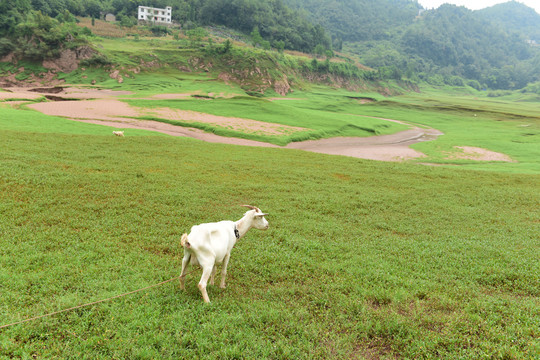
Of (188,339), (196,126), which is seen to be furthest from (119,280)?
(196,126)

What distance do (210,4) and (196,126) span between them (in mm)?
149044

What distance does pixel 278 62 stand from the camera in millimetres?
96500

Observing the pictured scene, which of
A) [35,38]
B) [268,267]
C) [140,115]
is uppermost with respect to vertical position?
[35,38]

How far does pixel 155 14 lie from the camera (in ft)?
460

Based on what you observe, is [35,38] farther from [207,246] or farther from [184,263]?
[207,246]

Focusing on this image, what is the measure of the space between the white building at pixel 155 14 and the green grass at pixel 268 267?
145362 millimetres

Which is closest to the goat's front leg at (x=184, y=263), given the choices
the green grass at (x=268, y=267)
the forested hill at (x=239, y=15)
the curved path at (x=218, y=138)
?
the green grass at (x=268, y=267)

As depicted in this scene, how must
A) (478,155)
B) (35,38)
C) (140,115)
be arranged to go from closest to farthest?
1. (478,155)
2. (140,115)
3. (35,38)

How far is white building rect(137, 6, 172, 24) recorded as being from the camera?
13475 cm

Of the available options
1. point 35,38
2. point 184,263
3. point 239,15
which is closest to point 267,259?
point 184,263

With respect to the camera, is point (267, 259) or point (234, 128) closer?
point (267, 259)

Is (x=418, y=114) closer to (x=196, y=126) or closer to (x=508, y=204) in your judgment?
(x=196, y=126)

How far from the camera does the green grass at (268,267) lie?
17.6ft

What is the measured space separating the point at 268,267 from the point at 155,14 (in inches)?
6489
